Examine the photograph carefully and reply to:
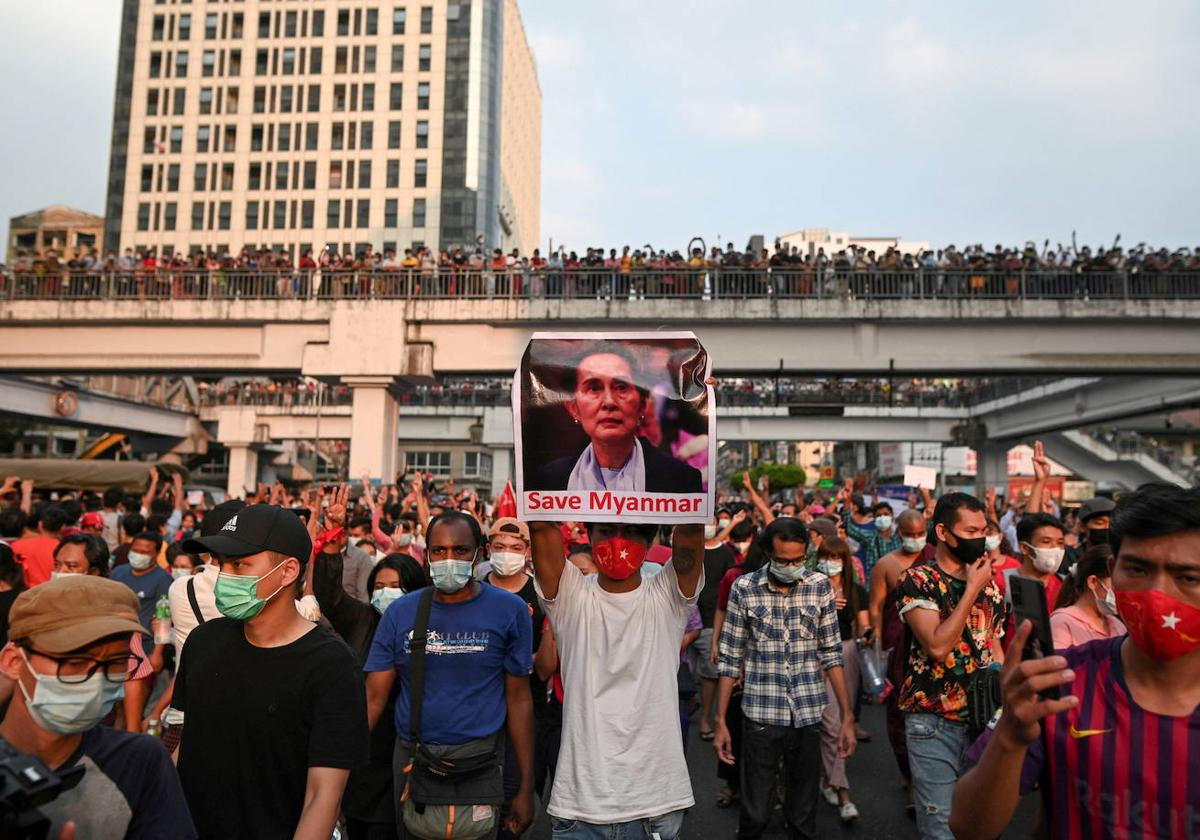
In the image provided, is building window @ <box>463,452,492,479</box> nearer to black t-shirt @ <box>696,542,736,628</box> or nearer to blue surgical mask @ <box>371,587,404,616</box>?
black t-shirt @ <box>696,542,736,628</box>

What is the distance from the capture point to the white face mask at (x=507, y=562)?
5332 millimetres

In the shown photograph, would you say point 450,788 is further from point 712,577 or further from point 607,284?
point 607,284

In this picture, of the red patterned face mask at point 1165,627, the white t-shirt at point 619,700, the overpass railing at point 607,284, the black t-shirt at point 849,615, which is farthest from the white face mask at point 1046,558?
the overpass railing at point 607,284

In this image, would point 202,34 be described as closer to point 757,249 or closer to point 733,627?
point 757,249

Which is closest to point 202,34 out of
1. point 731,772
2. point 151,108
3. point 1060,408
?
point 151,108

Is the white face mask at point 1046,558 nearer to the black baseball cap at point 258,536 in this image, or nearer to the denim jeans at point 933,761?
the denim jeans at point 933,761

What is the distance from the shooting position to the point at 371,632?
5.38 meters

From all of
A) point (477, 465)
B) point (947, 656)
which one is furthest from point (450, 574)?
point (477, 465)

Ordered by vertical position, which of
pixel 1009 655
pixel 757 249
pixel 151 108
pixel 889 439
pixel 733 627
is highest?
pixel 151 108

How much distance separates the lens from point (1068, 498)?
56.0m

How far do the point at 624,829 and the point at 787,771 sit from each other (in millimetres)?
2106

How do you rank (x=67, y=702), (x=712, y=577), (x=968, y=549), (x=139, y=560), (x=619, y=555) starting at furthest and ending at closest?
(x=712, y=577) → (x=139, y=560) → (x=968, y=549) → (x=619, y=555) → (x=67, y=702)

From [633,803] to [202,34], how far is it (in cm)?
8858

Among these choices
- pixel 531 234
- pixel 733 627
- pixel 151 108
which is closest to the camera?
pixel 733 627
